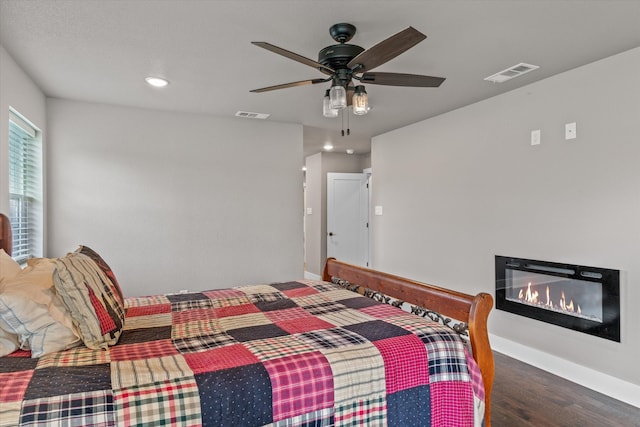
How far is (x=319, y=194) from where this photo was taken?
7117mm

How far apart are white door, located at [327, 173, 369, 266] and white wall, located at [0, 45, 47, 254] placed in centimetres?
453

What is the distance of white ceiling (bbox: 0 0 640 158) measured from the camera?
2121 mm

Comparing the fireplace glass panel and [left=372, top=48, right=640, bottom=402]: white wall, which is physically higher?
[left=372, top=48, right=640, bottom=402]: white wall

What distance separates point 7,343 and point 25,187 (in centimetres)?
265

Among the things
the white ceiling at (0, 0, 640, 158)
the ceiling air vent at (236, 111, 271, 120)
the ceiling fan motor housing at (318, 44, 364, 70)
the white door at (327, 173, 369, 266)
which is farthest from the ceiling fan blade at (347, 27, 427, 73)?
the white door at (327, 173, 369, 266)

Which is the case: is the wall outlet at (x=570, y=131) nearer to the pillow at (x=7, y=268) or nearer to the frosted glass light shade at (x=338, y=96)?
the frosted glass light shade at (x=338, y=96)

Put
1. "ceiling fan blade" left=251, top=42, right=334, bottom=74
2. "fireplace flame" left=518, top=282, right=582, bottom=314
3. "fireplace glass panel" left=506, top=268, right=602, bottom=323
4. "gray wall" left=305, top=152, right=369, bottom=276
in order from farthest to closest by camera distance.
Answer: "gray wall" left=305, top=152, right=369, bottom=276 < "fireplace flame" left=518, top=282, right=582, bottom=314 < "fireplace glass panel" left=506, top=268, right=602, bottom=323 < "ceiling fan blade" left=251, top=42, right=334, bottom=74

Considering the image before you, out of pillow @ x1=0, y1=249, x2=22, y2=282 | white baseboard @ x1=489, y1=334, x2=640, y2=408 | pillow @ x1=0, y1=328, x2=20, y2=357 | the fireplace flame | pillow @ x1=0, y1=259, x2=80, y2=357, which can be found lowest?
white baseboard @ x1=489, y1=334, x2=640, y2=408

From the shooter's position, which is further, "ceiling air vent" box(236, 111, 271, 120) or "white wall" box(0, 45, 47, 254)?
"ceiling air vent" box(236, 111, 271, 120)

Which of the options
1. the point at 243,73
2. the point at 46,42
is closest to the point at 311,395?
the point at 243,73

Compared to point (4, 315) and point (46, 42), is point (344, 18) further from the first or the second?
point (4, 315)

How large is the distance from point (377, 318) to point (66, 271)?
1477mm

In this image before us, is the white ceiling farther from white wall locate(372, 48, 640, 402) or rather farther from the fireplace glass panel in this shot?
the fireplace glass panel

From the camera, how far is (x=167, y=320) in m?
2.02
